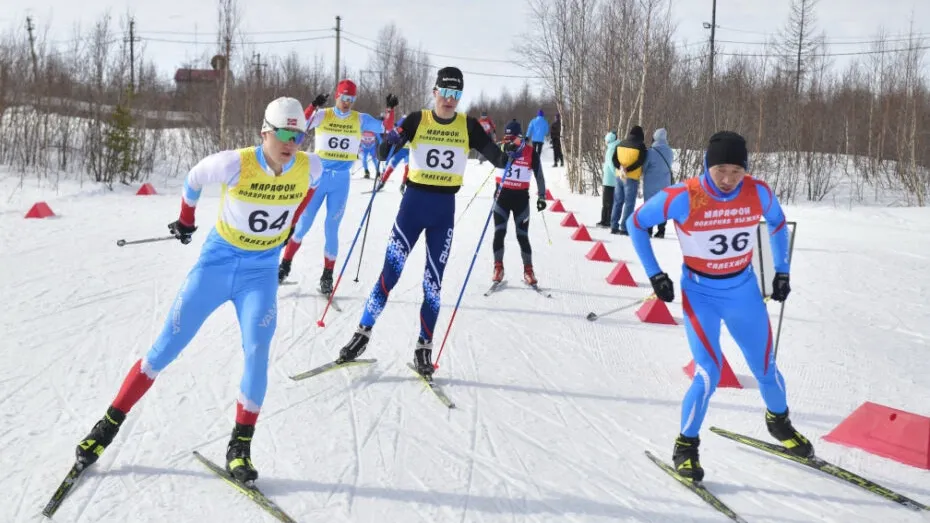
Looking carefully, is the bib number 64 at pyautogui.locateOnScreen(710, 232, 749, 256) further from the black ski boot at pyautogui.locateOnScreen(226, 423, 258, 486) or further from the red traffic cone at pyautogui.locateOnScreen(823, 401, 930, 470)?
the black ski boot at pyautogui.locateOnScreen(226, 423, 258, 486)

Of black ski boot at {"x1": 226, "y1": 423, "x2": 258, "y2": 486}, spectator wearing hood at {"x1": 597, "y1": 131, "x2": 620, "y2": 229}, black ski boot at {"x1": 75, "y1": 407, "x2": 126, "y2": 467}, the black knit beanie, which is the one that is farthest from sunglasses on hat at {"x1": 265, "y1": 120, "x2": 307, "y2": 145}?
spectator wearing hood at {"x1": 597, "y1": 131, "x2": 620, "y2": 229}

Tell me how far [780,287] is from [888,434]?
1.25 metres

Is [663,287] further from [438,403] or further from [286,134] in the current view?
[286,134]

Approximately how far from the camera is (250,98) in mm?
26938

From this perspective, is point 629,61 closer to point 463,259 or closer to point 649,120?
point 649,120

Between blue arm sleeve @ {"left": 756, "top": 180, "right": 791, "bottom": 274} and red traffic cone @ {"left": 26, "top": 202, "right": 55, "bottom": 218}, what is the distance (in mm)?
11702

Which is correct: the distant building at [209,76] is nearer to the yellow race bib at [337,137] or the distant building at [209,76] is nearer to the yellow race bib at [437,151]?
the yellow race bib at [337,137]

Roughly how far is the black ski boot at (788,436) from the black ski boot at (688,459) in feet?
1.88

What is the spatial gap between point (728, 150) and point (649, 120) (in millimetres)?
16440

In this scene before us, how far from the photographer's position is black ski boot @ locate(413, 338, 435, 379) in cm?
527

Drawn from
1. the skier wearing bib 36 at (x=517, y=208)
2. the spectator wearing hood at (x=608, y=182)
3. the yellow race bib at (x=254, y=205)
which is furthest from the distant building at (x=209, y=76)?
the yellow race bib at (x=254, y=205)

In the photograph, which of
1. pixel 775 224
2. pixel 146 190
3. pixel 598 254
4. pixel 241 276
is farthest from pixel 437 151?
pixel 146 190

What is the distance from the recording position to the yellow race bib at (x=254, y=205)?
3639mm

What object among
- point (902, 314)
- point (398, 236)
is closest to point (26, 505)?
point (398, 236)
